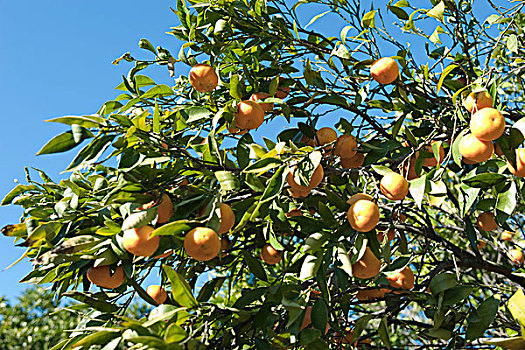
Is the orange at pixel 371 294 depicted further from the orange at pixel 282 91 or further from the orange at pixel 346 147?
the orange at pixel 282 91

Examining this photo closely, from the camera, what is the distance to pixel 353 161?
162 centimetres

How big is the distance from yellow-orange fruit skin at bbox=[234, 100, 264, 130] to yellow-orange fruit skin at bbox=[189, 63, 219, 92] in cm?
A: 14

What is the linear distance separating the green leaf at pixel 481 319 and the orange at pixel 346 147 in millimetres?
591

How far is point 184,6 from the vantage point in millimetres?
1601

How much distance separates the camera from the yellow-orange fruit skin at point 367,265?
1325 millimetres

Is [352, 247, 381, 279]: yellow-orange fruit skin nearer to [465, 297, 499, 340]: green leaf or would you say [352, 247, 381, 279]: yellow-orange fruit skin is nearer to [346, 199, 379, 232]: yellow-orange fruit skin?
[346, 199, 379, 232]: yellow-orange fruit skin

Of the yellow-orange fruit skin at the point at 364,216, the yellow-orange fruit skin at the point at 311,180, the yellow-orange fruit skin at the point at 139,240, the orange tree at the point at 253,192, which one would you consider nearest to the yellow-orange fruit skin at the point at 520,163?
the orange tree at the point at 253,192

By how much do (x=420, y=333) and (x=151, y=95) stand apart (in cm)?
117

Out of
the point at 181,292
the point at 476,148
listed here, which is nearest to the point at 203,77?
the point at 181,292

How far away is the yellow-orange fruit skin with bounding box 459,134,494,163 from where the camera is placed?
128 cm

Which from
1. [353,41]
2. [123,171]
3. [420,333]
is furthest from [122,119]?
[420,333]

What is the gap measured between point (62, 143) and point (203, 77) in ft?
1.69

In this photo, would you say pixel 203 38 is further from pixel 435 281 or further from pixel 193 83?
pixel 435 281

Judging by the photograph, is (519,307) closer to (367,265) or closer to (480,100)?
(367,265)
